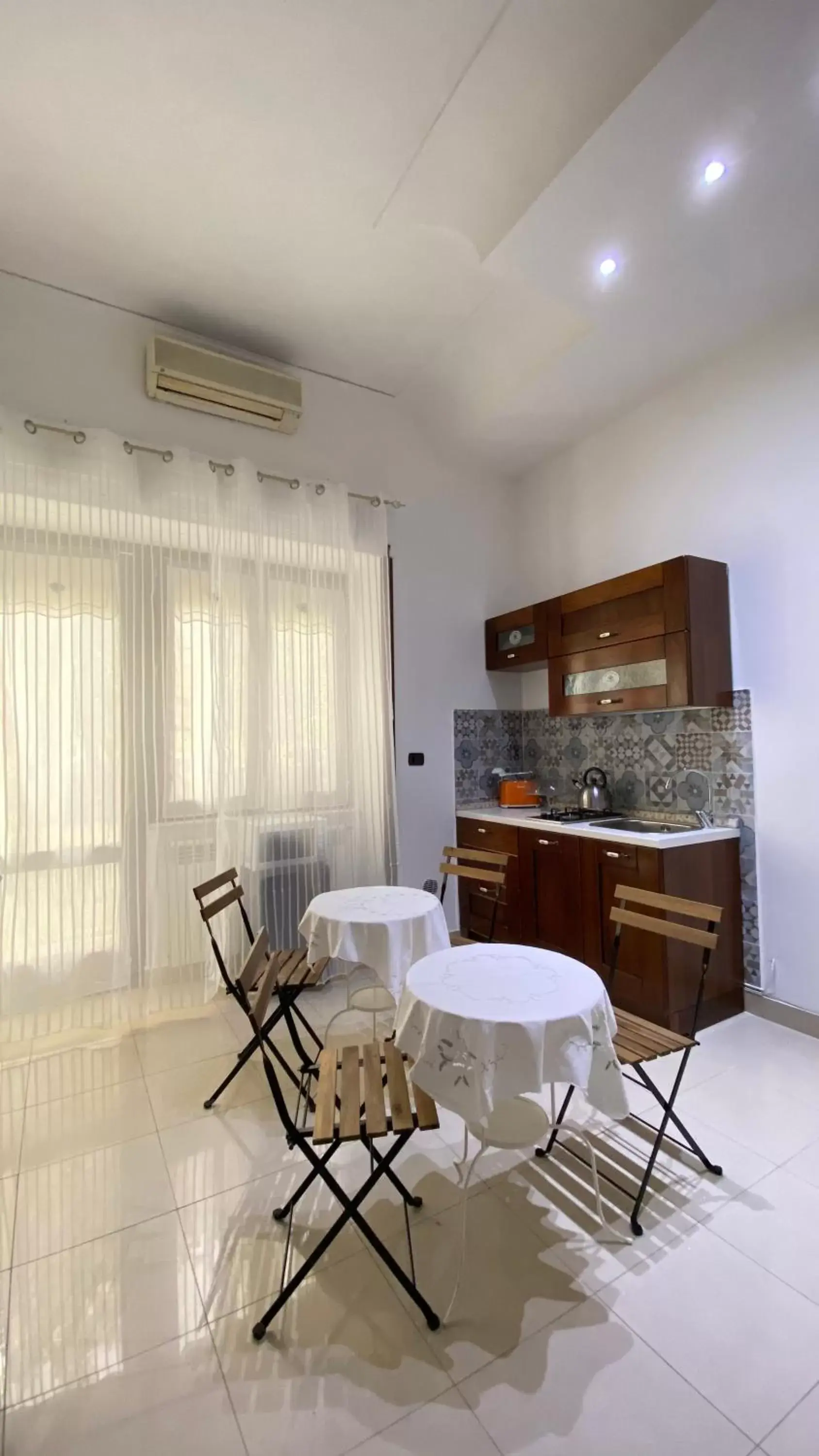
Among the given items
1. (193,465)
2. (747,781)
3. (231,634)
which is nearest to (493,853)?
(747,781)

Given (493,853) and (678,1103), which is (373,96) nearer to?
(493,853)

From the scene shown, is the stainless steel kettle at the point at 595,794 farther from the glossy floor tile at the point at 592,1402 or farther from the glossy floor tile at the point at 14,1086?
the glossy floor tile at the point at 14,1086

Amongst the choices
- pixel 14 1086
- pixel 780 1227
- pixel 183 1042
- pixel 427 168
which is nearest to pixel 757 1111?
pixel 780 1227

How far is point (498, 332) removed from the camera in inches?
122

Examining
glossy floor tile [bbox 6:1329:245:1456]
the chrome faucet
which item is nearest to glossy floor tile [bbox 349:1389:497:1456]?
glossy floor tile [bbox 6:1329:245:1456]

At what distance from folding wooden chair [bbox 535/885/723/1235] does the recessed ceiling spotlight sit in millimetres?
2399

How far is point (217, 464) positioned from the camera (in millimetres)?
3070

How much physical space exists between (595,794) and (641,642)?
3.12 feet

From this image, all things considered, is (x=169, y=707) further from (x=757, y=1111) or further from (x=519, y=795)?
(x=757, y=1111)

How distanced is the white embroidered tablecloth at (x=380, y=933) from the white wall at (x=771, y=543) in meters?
1.64

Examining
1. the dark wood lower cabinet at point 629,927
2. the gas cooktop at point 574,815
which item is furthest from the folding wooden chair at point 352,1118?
the gas cooktop at point 574,815

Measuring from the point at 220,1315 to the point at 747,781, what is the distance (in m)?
2.75

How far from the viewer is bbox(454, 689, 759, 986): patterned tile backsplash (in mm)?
2861

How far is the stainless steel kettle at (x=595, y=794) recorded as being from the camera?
3.49 m
